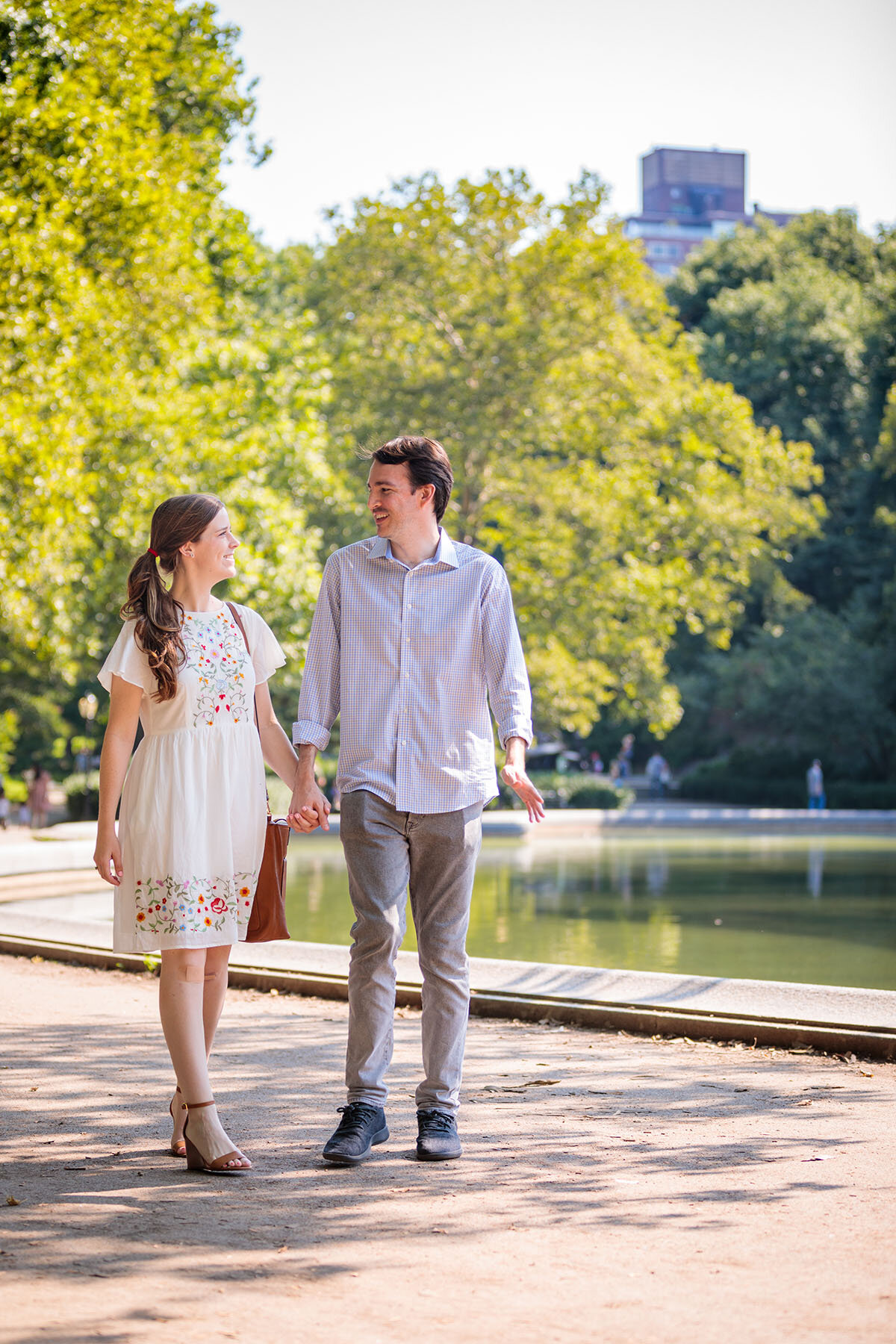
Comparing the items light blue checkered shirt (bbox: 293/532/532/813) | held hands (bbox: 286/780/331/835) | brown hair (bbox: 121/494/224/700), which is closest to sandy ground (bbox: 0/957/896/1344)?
held hands (bbox: 286/780/331/835)

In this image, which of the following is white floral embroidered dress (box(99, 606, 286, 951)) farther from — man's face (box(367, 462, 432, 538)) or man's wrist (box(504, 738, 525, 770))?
man's wrist (box(504, 738, 525, 770))

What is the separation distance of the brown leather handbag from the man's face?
1.91 feet

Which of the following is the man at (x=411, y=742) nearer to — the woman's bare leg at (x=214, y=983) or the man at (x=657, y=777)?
the woman's bare leg at (x=214, y=983)

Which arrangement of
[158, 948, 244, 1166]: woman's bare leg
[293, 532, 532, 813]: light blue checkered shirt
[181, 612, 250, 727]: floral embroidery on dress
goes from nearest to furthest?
[158, 948, 244, 1166]: woman's bare leg → [181, 612, 250, 727]: floral embroidery on dress → [293, 532, 532, 813]: light blue checkered shirt

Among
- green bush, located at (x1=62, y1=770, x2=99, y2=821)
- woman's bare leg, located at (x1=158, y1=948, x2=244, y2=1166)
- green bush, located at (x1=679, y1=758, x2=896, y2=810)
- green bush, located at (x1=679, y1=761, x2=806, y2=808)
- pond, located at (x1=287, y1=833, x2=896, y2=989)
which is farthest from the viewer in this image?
green bush, located at (x1=679, y1=761, x2=806, y2=808)

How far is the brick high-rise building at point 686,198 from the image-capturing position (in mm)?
137500

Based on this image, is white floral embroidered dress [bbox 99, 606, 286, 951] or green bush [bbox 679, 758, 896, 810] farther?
green bush [bbox 679, 758, 896, 810]

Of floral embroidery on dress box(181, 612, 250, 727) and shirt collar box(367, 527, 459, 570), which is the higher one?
shirt collar box(367, 527, 459, 570)

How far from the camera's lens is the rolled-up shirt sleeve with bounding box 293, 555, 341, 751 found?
4715mm

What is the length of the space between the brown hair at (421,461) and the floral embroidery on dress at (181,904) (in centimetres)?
136

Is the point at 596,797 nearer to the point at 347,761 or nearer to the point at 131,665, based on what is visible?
the point at 347,761

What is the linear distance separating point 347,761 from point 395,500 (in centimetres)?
83

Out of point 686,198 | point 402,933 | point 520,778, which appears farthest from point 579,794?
point 686,198

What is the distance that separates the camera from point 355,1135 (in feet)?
14.3
